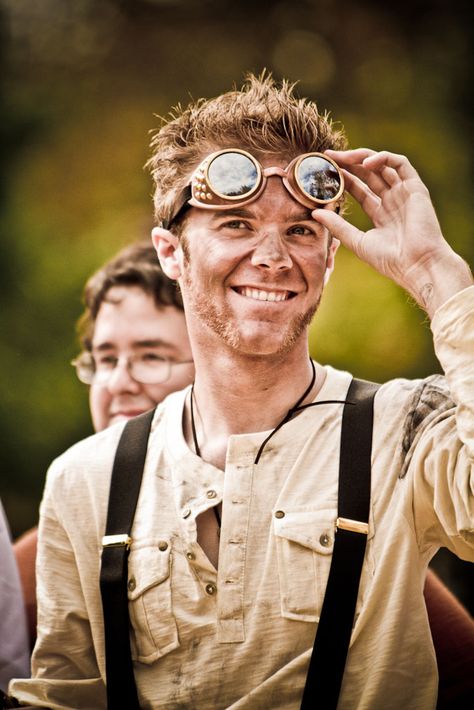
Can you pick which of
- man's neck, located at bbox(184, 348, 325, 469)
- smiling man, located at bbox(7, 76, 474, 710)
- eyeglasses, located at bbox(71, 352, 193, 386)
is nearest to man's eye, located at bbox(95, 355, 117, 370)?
eyeglasses, located at bbox(71, 352, 193, 386)

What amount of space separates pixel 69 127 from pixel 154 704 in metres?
4.15

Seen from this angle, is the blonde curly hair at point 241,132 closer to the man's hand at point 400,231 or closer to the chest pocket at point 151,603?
the man's hand at point 400,231

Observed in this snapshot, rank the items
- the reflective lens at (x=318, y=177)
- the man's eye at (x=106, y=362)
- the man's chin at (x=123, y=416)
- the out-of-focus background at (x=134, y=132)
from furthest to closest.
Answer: the out-of-focus background at (x=134, y=132), the man's eye at (x=106, y=362), the man's chin at (x=123, y=416), the reflective lens at (x=318, y=177)

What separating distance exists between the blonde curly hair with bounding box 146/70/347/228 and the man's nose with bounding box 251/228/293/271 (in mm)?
249

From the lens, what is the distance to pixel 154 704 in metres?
2.24

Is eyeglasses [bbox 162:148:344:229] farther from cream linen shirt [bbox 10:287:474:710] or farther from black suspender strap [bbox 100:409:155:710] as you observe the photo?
black suspender strap [bbox 100:409:155:710]

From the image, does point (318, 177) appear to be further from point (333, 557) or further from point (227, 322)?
point (333, 557)

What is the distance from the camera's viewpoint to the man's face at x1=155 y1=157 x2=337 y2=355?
7.57 feet

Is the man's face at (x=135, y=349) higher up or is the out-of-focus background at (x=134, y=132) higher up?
the out-of-focus background at (x=134, y=132)

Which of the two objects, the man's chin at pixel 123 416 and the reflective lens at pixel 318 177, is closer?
the reflective lens at pixel 318 177

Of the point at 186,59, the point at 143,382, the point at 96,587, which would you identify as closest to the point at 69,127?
the point at 186,59

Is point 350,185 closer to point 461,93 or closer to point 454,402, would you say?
point 454,402

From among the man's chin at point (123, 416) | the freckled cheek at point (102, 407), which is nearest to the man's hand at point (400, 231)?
the man's chin at point (123, 416)

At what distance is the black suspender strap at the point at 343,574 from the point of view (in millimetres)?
2062
